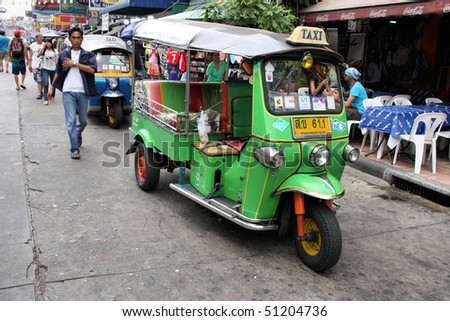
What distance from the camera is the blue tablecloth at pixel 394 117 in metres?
6.85

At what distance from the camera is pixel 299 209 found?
3.85 metres

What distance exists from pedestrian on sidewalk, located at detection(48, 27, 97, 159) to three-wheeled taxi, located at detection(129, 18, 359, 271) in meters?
2.45

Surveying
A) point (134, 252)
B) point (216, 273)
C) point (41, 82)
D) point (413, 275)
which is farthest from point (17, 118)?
point (413, 275)

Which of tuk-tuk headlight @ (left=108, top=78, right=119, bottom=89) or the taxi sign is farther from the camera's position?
tuk-tuk headlight @ (left=108, top=78, right=119, bottom=89)

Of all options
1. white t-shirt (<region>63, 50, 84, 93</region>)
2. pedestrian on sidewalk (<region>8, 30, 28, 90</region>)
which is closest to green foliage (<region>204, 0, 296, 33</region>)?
white t-shirt (<region>63, 50, 84, 93</region>)

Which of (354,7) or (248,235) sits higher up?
(354,7)

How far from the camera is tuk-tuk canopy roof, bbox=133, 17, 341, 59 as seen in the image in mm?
3932

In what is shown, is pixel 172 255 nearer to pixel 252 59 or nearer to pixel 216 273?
pixel 216 273

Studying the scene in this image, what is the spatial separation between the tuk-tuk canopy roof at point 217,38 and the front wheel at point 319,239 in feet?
4.81

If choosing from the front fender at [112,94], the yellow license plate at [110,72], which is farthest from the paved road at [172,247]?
the yellow license plate at [110,72]

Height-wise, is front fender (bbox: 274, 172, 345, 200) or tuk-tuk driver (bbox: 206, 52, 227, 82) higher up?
tuk-tuk driver (bbox: 206, 52, 227, 82)

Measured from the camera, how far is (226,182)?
14.8ft

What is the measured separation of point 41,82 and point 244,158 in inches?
396

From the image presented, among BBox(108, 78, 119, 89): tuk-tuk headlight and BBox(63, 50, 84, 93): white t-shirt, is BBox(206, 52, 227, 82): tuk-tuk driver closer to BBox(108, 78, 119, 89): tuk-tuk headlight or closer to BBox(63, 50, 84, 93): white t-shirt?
BBox(63, 50, 84, 93): white t-shirt
